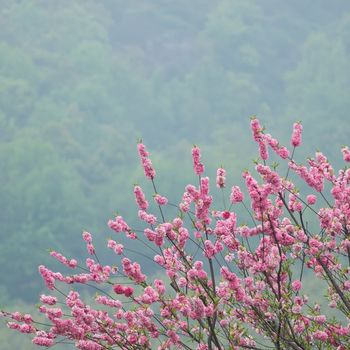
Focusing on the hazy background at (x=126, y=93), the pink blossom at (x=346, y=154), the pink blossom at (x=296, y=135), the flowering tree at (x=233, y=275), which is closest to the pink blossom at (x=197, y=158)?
the flowering tree at (x=233, y=275)

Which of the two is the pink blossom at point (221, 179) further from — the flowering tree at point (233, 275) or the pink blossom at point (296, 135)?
the pink blossom at point (296, 135)

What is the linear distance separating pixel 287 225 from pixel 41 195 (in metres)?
137

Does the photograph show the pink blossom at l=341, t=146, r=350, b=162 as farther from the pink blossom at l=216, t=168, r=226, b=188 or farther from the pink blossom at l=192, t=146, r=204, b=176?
the pink blossom at l=192, t=146, r=204, b=176

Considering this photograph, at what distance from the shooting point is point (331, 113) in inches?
6516

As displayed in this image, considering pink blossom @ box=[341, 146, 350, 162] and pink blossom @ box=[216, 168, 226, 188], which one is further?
pink blossom @ box=[341, 146, 350, 162]

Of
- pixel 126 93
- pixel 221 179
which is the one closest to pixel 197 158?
pixel 221 179

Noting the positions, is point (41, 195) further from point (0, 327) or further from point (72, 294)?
point (72, 294)

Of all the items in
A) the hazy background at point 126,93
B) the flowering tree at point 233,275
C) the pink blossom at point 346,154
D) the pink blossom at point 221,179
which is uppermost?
the hazy background at point 126,93

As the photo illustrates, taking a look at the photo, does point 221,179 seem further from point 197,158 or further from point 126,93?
point 126,93

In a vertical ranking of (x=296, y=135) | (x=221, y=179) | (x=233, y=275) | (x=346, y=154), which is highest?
(x=296, y=135)

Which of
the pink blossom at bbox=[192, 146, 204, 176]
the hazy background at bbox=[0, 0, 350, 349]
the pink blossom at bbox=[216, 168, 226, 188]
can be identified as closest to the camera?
the pink blossom at bbox=[216, 168, 226, 188]

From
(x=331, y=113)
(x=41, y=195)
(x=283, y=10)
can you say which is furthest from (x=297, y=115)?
(x=41, y=195)

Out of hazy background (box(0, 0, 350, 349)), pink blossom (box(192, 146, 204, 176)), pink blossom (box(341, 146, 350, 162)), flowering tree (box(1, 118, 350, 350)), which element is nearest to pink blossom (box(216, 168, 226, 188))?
flowering tree (box(1, 118, 350, 350))

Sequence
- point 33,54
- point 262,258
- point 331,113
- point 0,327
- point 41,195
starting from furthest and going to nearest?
1. point 33,54
2. point 331,113
3. point 41,195
4. point 0,327
5. point 262,258
